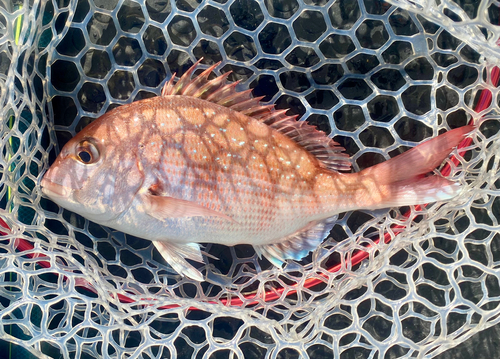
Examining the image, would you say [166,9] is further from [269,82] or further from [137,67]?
[269,82]

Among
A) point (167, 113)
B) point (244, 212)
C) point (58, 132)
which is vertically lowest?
point (244, 212)

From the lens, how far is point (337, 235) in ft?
6.86

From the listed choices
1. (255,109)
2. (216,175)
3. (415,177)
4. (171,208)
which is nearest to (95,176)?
(171,208)

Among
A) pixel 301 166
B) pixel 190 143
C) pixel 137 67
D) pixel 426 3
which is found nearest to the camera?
pixel 426 3

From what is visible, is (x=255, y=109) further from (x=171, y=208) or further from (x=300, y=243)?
(x=300, y=243)

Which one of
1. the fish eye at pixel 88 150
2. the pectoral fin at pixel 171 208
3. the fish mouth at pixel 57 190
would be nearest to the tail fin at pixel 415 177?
the pectoral fin at pixel 171 208

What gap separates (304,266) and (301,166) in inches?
23.3

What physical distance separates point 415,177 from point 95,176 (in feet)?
4.87

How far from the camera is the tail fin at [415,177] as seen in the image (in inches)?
65.0

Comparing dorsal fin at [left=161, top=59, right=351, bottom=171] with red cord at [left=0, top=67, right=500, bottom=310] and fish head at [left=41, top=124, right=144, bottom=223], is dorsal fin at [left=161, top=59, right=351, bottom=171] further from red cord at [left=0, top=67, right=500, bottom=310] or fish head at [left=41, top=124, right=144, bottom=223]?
red cord at [left=0, top=67, right=500, bottom=310]

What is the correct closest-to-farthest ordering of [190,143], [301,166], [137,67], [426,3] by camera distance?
[426,3], [190,143], [301,166], [137,67]

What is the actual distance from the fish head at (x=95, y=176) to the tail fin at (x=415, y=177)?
1105mm

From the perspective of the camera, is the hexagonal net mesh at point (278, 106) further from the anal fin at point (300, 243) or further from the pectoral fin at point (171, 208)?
the pectoral fin at point (171, 208)

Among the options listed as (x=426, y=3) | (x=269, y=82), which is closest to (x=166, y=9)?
(x=269, y=82)
